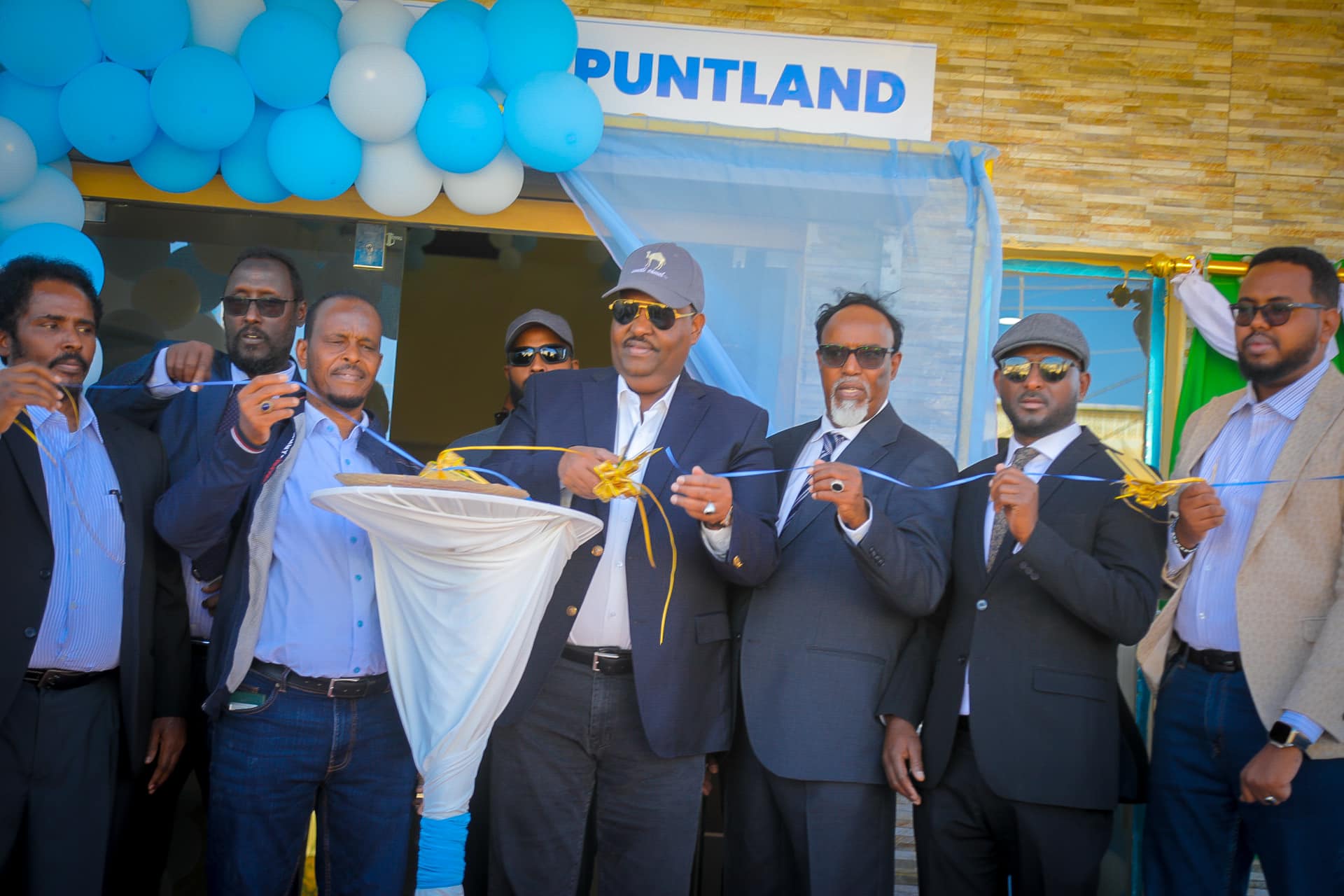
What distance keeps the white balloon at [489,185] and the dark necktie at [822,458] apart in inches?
71.2

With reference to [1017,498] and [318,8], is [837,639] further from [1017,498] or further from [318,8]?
[318,8]

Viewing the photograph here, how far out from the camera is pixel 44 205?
4570 mm

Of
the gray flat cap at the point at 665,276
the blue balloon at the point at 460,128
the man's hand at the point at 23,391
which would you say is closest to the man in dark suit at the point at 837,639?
the gray flat cap at the point at 665,276

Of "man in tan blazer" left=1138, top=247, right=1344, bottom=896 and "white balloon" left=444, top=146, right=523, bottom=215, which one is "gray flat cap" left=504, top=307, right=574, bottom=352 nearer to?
"white balloon" left=444, top=146, right=523, bottom=215

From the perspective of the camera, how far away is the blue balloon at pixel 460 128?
4445 mm

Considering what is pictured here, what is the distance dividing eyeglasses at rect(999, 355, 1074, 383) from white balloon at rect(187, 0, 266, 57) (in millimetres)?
3181

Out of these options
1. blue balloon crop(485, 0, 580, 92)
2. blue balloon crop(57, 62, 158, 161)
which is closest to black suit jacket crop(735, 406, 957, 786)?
blue balloon crop(485, 0, 580, 92)

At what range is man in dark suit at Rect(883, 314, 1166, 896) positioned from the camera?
3.27 m

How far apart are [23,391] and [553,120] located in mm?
2172

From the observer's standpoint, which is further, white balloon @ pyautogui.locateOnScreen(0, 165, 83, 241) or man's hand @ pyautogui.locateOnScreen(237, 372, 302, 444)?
white balloon @ pyautogui.locateOnScreen(0, 165, 83, 241)

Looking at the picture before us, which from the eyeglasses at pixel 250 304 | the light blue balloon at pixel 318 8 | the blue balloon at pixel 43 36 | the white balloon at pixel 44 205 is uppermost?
the light blue balloon at pixel 318 8

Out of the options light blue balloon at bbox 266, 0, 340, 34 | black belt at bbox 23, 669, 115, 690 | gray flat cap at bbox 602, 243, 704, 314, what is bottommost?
black belt at bbox 23, 669, 115, 690

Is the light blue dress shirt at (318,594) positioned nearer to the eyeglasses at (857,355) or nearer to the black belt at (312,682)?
the black belt at (312,682)

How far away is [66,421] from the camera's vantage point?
11.2 ft
